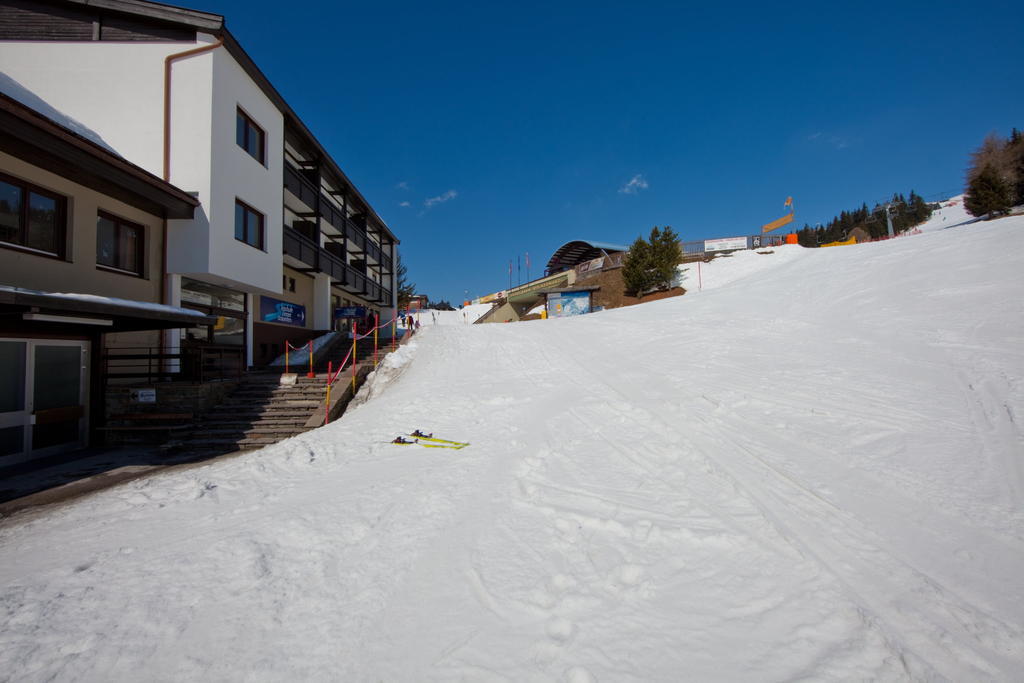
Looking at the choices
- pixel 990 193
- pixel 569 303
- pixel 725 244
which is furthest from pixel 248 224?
pixel 990 193

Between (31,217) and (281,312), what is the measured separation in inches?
371

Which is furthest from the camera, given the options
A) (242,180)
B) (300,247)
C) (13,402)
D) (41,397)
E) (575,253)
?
(575,253)

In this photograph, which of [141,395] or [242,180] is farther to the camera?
[242,180]

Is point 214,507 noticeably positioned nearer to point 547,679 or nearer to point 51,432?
point 547,679

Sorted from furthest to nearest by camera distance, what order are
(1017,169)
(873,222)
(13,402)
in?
(873,222), (1017,169), (13,402)

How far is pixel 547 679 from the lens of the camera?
2262 mm

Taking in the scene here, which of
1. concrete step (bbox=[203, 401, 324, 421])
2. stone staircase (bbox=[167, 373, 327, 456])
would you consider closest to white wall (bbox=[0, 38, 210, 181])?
stone staircase (bbox=[167, 373, 327, 456])

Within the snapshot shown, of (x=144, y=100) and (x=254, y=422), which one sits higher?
(x=144, y=100)

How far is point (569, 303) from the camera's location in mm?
30562

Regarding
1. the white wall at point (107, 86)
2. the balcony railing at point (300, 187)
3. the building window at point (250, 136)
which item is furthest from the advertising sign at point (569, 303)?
the white wall at point (107, 86)

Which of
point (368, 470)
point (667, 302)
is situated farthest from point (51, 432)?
point (667, 302)

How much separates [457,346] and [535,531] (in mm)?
12194

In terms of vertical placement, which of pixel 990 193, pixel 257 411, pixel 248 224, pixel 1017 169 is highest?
pixel 1017 169

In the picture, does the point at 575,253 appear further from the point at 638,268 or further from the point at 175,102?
the point at 175,102
